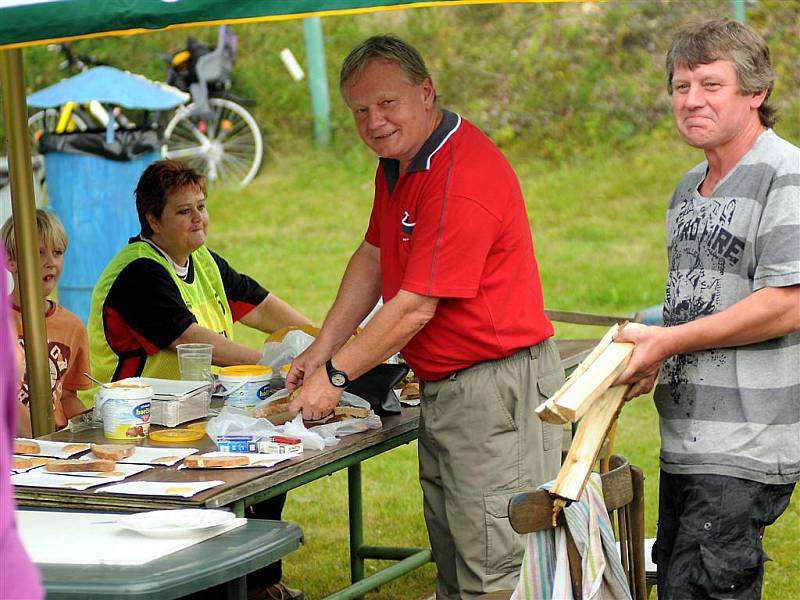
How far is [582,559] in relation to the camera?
2.44m

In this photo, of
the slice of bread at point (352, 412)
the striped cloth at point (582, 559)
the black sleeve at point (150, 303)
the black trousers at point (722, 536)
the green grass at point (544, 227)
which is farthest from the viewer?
the green grass at point (544, 227)

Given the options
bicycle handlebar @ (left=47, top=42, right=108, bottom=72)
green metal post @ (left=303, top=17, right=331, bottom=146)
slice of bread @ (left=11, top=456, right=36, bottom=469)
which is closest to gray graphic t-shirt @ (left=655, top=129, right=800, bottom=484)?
slice of bread @ (left=11, top=456, right=36, bottom=469)

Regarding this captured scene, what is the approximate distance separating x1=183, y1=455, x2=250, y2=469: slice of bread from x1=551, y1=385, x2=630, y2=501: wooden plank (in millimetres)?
933

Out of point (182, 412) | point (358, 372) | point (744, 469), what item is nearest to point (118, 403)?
point (182, 412)

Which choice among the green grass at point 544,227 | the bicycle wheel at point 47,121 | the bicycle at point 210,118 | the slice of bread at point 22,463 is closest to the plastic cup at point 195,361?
the slice of bread at point 22,463

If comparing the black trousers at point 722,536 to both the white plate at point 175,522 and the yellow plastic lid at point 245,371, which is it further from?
the yellow plastic lid at point 245,371

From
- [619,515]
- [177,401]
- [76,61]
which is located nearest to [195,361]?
[177,401]

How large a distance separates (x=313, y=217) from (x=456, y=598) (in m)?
8.15

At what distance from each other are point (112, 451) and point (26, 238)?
34.3 inches

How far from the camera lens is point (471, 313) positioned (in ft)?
10.8

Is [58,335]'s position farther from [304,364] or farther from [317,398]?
[317,398]

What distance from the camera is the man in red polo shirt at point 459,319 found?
3250 millimetres

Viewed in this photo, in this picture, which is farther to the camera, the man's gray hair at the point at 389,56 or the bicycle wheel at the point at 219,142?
the bicycle wheel at the point at 219,142

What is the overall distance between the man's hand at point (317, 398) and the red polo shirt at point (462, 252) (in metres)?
0.24
